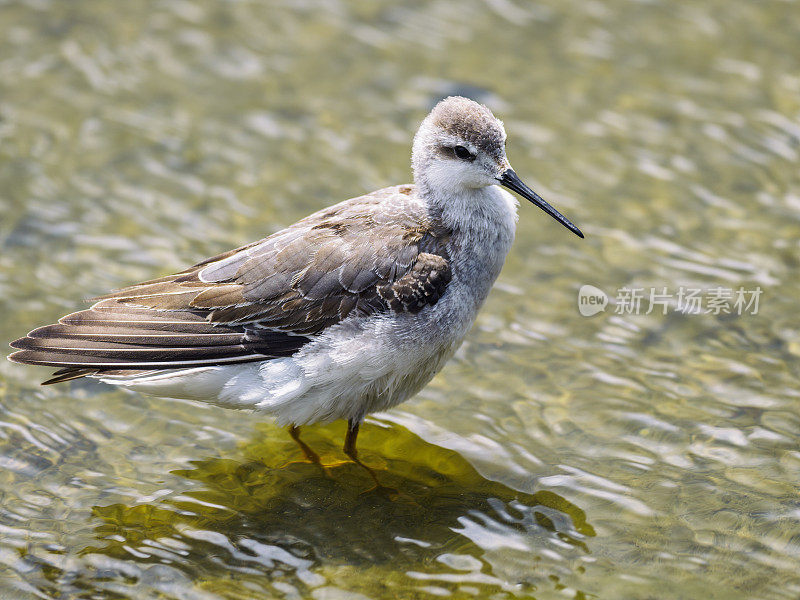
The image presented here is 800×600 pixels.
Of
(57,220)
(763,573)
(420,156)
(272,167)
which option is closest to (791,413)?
(763,573)

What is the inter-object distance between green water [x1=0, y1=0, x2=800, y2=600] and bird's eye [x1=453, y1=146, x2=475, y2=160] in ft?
5.84

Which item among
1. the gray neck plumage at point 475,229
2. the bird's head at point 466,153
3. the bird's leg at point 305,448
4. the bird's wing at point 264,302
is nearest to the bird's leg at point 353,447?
the bird's leg at point 305,448

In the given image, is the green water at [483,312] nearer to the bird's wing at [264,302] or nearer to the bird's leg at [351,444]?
the bird's leg at [351,444]

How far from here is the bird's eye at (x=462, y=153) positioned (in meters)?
6.77

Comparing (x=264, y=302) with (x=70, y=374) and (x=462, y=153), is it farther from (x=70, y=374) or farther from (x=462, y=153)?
(x=462, y=153)

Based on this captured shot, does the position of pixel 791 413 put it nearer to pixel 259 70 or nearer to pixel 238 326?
pixel 238 326

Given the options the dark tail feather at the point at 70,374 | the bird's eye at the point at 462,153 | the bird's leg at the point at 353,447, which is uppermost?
the bird's eye at the point at 462,153

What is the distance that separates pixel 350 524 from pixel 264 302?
4.99 ft

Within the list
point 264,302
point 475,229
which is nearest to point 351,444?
point 264,302

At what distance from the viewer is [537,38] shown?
11.2 m

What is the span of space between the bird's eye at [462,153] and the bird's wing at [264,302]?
18.8 inches

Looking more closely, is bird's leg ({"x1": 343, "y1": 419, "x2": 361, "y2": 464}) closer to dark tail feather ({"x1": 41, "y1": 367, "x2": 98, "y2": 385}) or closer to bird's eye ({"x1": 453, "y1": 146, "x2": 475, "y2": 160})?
dark tail feather ({"x1": 41, "y1": 367, "x2": 98, "y2": 385})

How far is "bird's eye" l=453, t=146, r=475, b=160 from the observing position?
22.2ft

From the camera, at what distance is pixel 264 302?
21.7 feet
